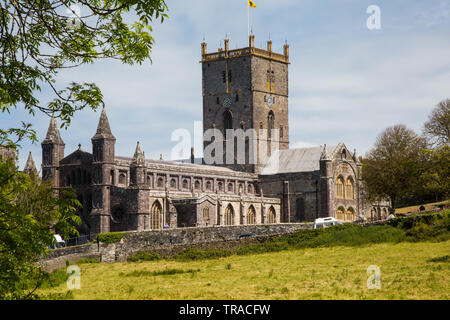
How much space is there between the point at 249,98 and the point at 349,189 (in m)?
20.4

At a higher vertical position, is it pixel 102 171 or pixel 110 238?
pixel 102 171

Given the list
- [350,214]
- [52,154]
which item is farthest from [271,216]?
[52,154]

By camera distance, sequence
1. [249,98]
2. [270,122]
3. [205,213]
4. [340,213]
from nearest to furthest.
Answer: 1. [205,213]
2. [340,213]
3. [249,98]
4. [270,122]

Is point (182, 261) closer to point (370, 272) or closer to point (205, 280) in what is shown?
point (205, 280)

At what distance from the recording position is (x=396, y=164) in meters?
76.4

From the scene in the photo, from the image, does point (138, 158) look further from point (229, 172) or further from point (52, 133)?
point (229, 172)

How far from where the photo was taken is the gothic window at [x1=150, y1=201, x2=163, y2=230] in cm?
7050

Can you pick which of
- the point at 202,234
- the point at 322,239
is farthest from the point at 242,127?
the point at 322,239

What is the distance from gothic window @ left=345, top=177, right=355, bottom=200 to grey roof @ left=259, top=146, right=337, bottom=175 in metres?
4.41

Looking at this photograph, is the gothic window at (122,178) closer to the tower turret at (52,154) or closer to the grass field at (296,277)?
the tower turret at (52,154)

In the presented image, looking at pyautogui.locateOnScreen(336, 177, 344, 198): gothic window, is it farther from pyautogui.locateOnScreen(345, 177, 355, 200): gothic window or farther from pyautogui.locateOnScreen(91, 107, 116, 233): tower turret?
pyautogui.locateOnScreen(91, 107, 116, 233): tower turret

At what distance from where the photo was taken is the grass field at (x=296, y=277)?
22969 millimetres

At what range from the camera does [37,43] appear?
48.6ft
